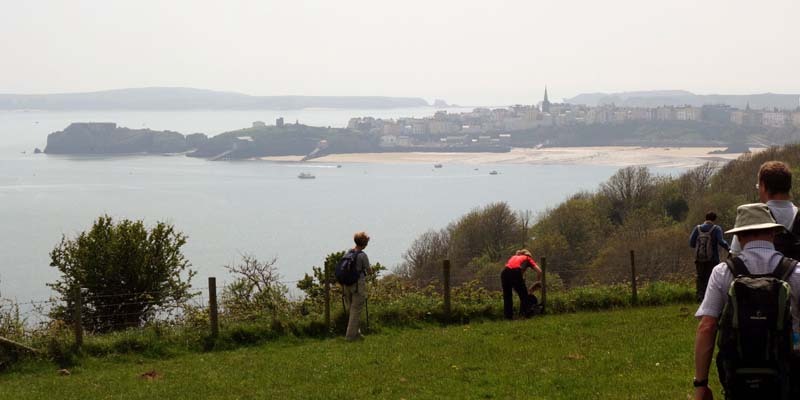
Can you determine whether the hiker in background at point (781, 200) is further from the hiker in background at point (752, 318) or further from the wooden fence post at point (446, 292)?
the wooden fence post at point (446, 292)

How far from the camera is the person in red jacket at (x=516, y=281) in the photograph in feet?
40.2

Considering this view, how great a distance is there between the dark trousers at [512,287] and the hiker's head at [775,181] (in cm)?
756

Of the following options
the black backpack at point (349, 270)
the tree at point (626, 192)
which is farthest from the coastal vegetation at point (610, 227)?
the black backpack at point (349, 270)

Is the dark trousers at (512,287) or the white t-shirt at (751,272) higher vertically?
the white t-shirt at (751,272)

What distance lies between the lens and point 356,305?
1116 cm

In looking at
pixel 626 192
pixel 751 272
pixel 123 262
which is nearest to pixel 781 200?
pixel 751 272

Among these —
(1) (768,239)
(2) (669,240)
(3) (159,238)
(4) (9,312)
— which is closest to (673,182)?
(2) (669,240)

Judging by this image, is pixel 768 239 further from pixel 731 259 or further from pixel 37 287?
pixel 37 287

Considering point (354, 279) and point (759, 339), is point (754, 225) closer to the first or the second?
point (759, 339)

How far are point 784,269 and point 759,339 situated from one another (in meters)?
0.36

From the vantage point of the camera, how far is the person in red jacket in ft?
40.2

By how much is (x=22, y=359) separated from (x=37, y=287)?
48.4 m

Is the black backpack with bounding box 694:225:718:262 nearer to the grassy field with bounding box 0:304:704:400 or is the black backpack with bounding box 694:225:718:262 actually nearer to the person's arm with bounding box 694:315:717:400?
the grassy field with bounding box 0:304:704:400

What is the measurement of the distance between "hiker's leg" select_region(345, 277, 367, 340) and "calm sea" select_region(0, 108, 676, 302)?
1590 inches
